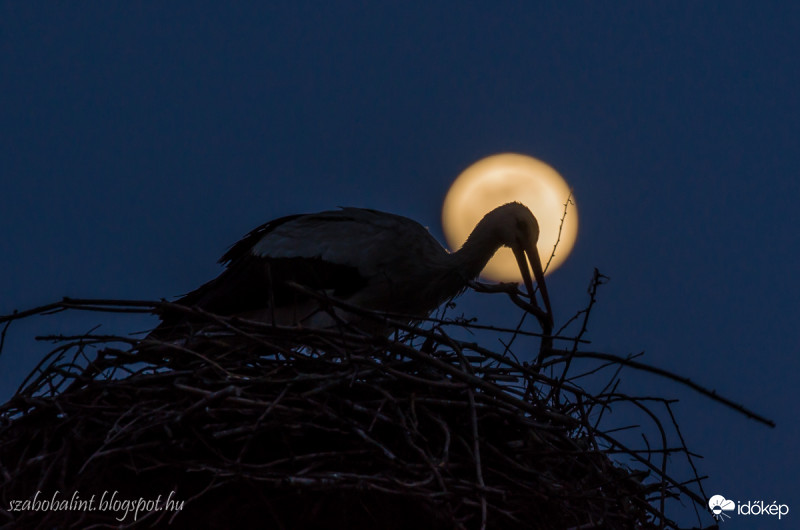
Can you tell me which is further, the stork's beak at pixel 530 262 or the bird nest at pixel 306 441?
the stork's beak at pixel 530 262

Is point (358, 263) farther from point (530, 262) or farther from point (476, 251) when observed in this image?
point (530, 262)

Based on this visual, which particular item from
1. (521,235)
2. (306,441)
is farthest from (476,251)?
(306,441)

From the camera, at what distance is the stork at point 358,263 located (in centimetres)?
511

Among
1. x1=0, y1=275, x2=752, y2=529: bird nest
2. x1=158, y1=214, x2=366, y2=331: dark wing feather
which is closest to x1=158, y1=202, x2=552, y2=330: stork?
x1=158, y1=214, x2=366, y2=331: dark wing feather

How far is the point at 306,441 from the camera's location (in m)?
3.30

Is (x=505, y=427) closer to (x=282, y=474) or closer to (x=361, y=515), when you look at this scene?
(x=361, y=515)

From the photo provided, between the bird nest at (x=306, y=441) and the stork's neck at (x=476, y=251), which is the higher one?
the stork's neck at (x=476, y=251)

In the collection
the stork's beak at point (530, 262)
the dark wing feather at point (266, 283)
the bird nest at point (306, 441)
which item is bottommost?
the bird nest at point (306, 441)

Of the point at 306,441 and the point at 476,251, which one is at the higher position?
the point at 476,251

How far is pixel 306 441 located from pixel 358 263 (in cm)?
193

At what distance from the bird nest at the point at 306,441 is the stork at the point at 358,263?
1441 mm

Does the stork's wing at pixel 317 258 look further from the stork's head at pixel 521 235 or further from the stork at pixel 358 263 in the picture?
the stork's head at pixel 521 235

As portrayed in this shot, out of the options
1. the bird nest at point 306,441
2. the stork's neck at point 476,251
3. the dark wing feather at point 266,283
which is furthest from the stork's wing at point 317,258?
the bird nest at point 306,441

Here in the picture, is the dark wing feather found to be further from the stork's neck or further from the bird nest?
the bird nest
